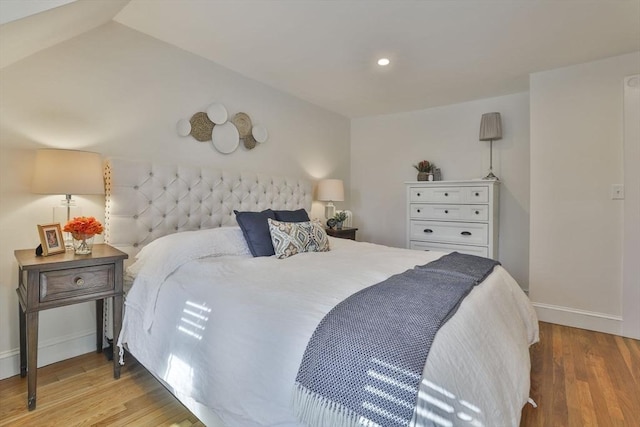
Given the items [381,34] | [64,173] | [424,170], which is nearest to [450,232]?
[424,170]

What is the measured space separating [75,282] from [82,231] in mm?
292

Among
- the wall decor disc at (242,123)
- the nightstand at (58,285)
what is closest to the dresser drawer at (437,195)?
the wall decor disc at (242,123)

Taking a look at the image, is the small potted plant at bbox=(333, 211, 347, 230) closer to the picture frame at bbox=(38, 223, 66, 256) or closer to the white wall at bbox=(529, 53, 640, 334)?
the white wall at bbox=(529, 53, 640, 334)

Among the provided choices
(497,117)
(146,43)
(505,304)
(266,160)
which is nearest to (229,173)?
(266,160)

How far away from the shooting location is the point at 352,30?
2.25 metres

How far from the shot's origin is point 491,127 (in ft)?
11.5

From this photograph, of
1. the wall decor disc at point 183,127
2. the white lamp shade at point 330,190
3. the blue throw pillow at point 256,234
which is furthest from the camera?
the white lamp shade at point 330,190

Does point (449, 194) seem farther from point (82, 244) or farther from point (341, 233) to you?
point (82, 244)

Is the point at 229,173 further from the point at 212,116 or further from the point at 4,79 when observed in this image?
the point at 4,79

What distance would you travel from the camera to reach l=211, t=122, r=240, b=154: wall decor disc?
285 cm

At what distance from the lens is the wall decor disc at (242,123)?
3.01 m

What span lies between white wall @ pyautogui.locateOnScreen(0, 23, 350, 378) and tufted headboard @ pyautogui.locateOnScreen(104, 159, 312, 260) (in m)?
0.16

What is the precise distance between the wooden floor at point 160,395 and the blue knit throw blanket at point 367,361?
3.24 ft

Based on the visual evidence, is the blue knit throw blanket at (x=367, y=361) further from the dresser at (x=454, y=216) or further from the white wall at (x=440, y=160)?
the white wall at (x=440, y=160)
